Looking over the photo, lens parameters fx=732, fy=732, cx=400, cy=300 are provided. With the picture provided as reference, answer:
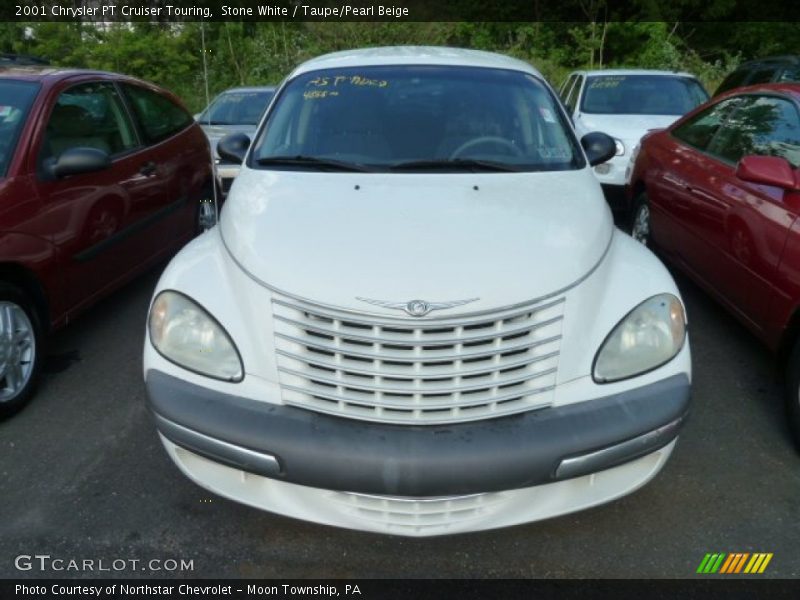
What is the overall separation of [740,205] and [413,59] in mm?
1899

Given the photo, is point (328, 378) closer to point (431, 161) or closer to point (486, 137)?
point (431, 161)

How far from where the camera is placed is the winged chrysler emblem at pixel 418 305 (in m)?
2.27

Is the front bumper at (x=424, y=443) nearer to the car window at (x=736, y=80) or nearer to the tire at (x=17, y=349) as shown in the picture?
the tire at (x=17, y=349)

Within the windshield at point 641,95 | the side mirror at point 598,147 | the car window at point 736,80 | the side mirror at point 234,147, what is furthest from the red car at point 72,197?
the car window at point 736,80

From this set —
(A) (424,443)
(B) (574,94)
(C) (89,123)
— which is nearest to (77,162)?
(C) (89,123)

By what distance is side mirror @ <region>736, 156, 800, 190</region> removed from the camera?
331 centimetres

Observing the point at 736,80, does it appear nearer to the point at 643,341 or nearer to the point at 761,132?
the point at 761,132

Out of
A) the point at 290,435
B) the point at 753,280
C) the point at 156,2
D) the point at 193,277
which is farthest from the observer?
the point at 156,2

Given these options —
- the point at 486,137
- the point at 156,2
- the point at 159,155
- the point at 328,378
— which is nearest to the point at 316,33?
the point at 156,2

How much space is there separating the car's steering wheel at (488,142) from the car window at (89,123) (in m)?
2.16

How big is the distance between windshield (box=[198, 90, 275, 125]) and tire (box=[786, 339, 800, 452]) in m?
7.22

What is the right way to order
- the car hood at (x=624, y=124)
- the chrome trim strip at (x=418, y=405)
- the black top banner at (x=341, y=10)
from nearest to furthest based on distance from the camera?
1. the chrome trim strip at (x=418, y=405)
2. the car hood at (x=624, y=124)
3. the black top banner at (x=341, y=10)

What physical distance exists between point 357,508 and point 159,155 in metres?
3.46

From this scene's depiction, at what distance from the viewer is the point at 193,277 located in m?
2.67
